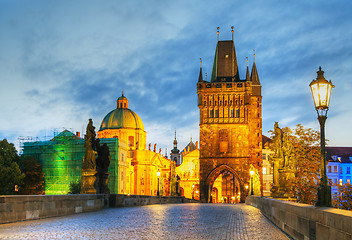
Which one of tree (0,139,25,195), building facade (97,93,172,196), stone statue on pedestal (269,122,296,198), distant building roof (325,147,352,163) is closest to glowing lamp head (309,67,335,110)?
stone statue on pedestal (269,122,296,198)

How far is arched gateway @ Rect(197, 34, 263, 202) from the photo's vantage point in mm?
72000

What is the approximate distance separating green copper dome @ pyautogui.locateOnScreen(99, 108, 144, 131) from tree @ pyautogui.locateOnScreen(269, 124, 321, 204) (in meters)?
64.9

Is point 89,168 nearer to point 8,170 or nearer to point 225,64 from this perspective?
point 8,170

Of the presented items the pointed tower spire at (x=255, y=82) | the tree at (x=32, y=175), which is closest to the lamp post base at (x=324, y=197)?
the tree at (x=32, y=175)

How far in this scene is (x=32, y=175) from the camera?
6588 cm

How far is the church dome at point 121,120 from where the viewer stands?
104m

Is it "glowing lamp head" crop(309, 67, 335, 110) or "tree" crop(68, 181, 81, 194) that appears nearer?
"glowing lamp head" crop(309, 67, 335, 110)

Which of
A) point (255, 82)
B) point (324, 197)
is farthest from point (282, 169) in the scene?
point (255, 82)

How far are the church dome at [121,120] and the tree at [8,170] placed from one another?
4690 centimetres

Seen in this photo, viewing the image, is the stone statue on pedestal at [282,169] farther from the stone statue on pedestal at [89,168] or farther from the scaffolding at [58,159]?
the scaffolding at [58,159]

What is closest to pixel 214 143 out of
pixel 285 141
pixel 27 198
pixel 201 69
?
pixel 201 69

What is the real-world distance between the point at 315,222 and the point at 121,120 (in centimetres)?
9832

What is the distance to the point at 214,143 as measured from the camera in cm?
7269

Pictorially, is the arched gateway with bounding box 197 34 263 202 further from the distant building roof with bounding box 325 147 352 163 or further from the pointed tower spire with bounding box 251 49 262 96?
the distant building roof with bounding box 325 147 352 163
